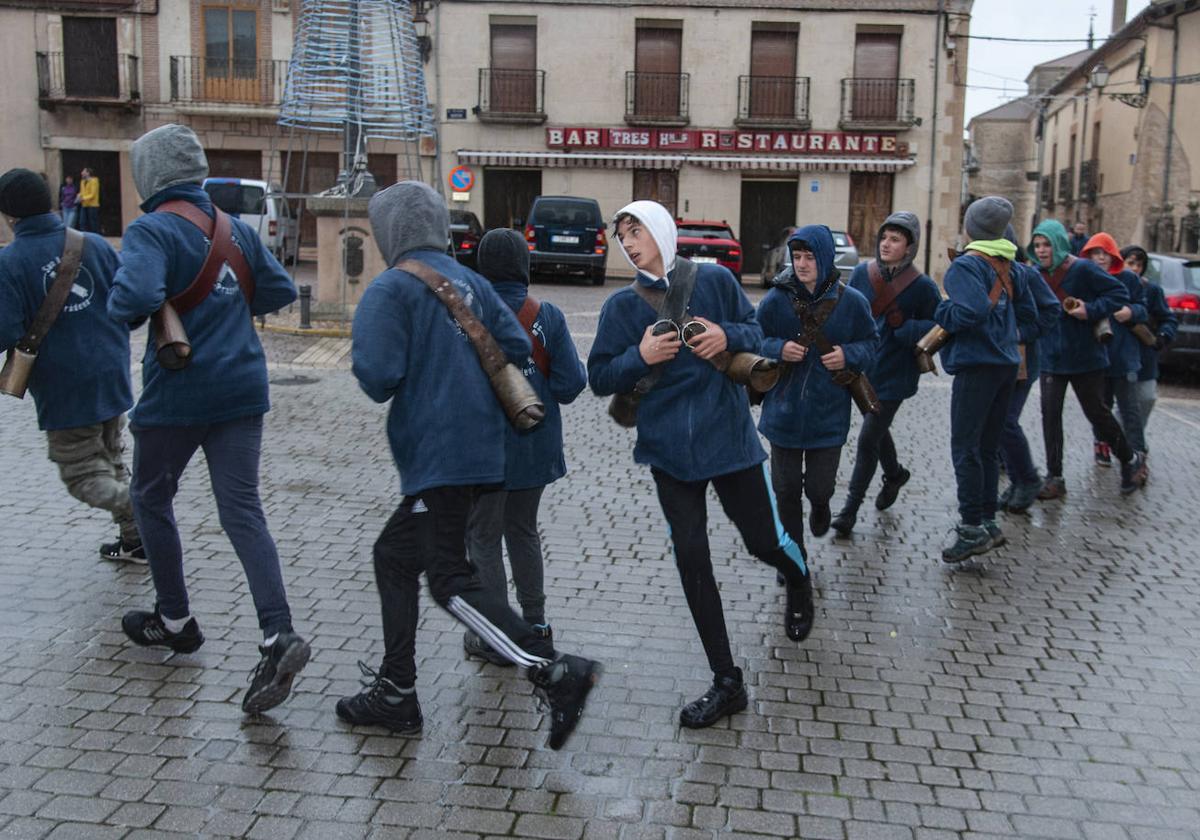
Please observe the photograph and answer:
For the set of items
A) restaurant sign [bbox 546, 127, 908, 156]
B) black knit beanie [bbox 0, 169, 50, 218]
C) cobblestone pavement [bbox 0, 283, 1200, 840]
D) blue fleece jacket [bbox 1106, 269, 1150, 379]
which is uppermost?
restaurant sign [bbox 546, 127, 908, 156]

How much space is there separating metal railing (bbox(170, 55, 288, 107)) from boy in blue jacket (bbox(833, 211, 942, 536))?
89.1 ft

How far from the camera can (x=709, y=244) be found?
24.3 meters

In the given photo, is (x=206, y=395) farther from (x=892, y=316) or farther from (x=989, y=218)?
(x=989, y=218)

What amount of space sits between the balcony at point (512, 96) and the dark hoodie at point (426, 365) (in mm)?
27822

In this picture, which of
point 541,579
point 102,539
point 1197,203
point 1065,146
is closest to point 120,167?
point 1197,203

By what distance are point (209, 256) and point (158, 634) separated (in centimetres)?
147

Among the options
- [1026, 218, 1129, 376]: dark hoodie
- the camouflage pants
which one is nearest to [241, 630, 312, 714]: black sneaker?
the camouflage pants

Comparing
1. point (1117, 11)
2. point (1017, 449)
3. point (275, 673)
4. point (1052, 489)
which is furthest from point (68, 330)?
point (1117, 11)

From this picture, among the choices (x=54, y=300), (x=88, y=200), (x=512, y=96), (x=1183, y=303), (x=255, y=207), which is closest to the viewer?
(x=54, y=300)

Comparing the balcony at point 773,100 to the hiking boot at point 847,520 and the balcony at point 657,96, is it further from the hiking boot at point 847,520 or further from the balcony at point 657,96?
the hiking boot at point 847,520

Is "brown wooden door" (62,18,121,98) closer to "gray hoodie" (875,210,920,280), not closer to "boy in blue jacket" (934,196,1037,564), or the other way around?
"gray hoodie" (875,210,920,280)

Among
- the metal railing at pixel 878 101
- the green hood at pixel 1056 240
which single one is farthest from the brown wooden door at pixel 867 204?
the green hood at pixel 1056 240

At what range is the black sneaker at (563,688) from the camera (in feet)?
12.9

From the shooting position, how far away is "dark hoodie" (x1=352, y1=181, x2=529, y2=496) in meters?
3.77
